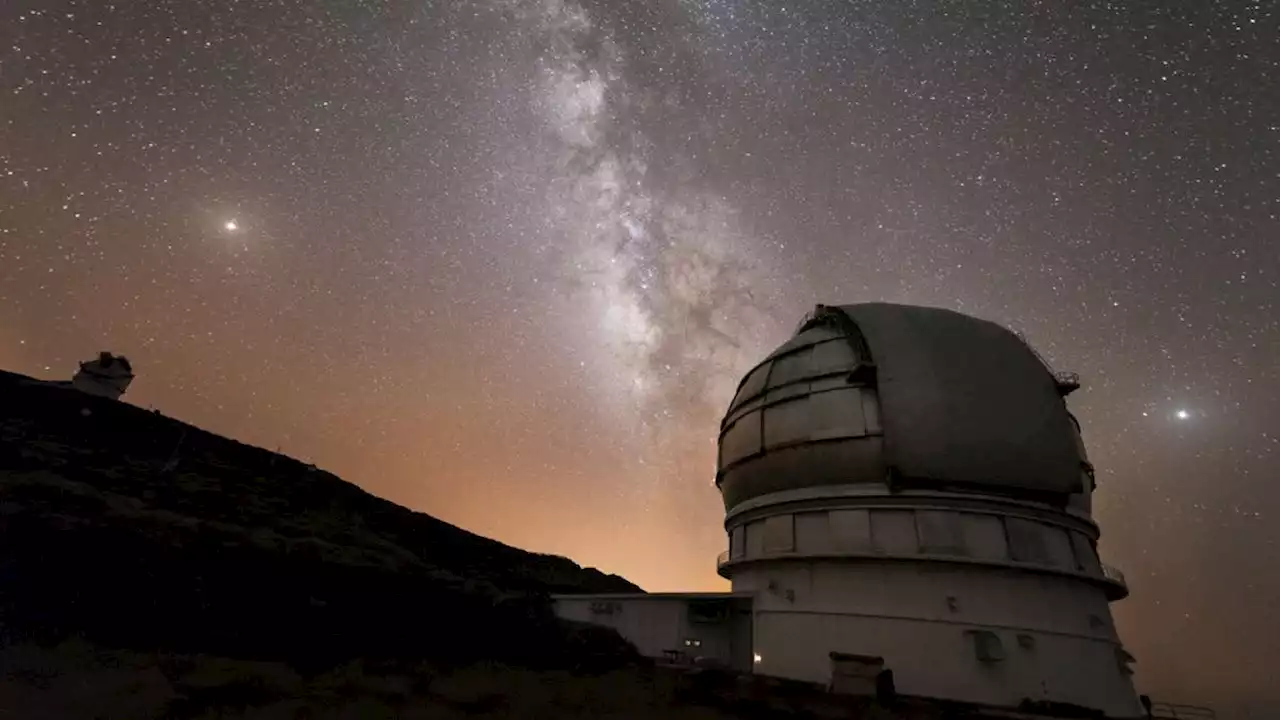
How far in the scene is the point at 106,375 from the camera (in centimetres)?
2489

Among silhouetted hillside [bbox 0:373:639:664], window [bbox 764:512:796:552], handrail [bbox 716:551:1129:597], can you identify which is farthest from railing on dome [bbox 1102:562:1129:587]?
silhouetted hillside [bbox 0:373:639:664]

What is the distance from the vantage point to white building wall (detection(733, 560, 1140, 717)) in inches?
586

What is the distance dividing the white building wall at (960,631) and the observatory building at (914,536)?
4 cm

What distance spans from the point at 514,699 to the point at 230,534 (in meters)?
9.95

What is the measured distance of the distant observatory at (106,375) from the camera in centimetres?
2430

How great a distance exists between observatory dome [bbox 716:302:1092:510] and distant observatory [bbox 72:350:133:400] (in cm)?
2605

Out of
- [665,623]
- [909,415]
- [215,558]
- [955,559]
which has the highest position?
[909,415]

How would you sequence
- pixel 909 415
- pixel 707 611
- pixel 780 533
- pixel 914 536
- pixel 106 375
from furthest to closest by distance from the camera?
pixel 106 375 < pixel 707 611 < pixel 780 533 < pixel 909 415 < pixel 914 536

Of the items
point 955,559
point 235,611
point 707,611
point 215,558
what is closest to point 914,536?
point 955,559

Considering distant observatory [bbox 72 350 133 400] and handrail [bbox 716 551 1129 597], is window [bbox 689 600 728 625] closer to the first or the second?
handrail [bbox 716 551 1129 597]

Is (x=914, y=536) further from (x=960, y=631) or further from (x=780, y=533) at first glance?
(x=780, y=533)

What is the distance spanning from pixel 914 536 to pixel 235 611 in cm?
1697

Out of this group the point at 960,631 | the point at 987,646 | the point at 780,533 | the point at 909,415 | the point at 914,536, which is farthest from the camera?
the point at 780,533

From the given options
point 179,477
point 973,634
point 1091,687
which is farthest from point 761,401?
point 179,477
